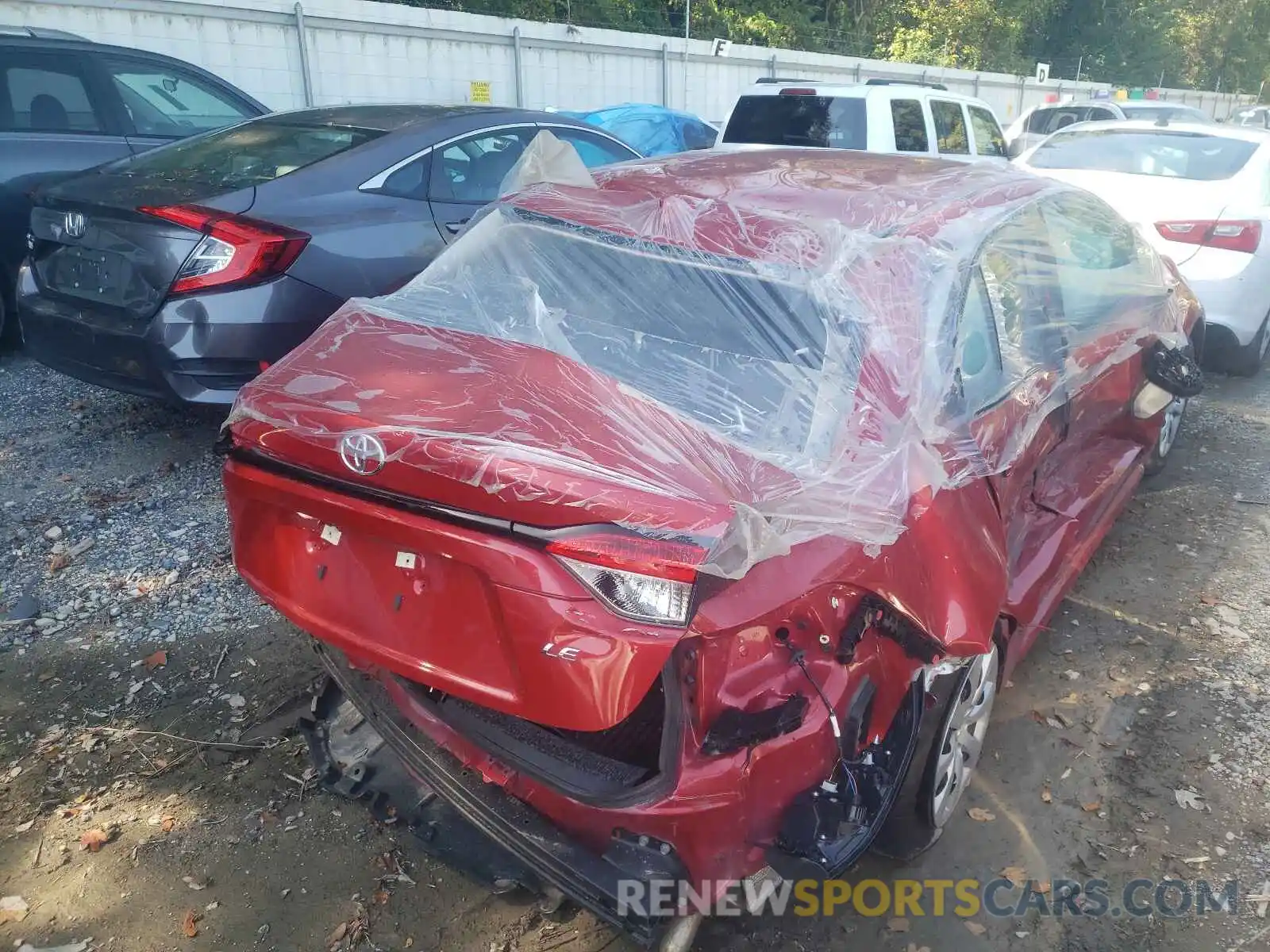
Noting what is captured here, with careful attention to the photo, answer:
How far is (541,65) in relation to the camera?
14.7 meters

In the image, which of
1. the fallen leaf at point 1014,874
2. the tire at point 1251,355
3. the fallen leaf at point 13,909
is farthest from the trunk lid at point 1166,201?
the fallen leaf at point 13,909

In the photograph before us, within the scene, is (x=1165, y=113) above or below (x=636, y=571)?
above

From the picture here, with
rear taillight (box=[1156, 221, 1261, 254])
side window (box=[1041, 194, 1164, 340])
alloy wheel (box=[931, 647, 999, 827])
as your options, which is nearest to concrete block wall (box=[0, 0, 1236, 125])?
side window (box=[1041, 194, 1164, 340])

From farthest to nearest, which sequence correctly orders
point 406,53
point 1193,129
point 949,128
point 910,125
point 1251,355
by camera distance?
point 406,53
point 949,128
point 910,125
point 1193,129
point 1251,355

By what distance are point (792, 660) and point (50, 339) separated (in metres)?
3.78

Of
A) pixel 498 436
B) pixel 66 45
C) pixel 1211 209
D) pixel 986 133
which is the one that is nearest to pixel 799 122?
pixel 986 133

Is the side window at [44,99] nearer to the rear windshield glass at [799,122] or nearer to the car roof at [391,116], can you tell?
the car roof at [391,116]

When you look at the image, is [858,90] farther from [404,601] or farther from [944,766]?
[404,601]

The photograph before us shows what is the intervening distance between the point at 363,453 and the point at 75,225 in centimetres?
298

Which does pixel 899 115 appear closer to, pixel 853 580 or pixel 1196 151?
pixel 1196 151

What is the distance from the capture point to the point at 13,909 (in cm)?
227

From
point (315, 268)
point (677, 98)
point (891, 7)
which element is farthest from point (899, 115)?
point (891, 7)

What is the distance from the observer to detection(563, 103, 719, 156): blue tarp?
11.0 metres

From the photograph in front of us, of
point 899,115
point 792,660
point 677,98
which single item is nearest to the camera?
point 792,660
